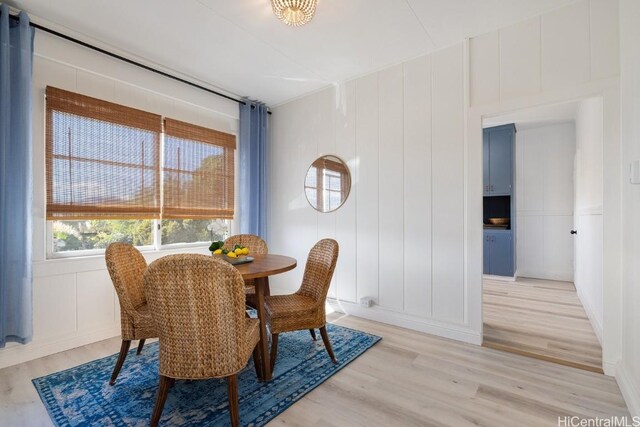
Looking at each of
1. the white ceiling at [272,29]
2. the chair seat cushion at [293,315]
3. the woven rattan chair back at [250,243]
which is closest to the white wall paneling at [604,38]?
the white ceiling at [272,29]

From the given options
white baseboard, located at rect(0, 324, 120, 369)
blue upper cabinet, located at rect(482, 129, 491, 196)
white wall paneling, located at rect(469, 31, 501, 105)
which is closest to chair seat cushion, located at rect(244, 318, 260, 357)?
white baseboard, located at rect(0, 324, 120, 369)

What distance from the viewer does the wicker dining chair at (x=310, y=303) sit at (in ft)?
7.32

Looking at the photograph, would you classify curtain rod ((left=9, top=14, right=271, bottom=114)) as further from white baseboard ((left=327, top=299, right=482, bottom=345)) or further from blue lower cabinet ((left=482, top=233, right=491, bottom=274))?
blue lower cabinet ((left=482, top=233, right=491, bottom=274))

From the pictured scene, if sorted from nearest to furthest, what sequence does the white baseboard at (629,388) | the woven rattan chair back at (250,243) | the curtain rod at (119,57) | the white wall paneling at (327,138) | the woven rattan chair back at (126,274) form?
the white baseboard at (629,388) < the woven rattan chair back at (126,274) < the curtain rod at (119,57) < the woven rattan chair back at (250,243) < the white wall paneling at (327,138)

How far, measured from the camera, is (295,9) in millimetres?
2037

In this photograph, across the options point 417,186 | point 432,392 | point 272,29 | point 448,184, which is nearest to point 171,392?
point 432,392

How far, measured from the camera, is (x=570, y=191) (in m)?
5.30

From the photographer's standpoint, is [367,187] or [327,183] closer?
[367,187]

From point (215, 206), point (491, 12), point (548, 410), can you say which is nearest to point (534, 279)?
point (548, 410)

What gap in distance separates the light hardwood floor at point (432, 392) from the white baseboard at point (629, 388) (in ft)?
0.16

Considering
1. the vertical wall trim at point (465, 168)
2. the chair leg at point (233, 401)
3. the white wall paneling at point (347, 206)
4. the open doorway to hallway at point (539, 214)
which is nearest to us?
the chair leg at point (233, 401)

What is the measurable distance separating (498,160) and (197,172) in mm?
5034

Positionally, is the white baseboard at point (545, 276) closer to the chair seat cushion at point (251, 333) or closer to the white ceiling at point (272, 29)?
the white ceiling at point (272, 29)

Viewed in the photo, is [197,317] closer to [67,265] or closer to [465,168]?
[67,265]
